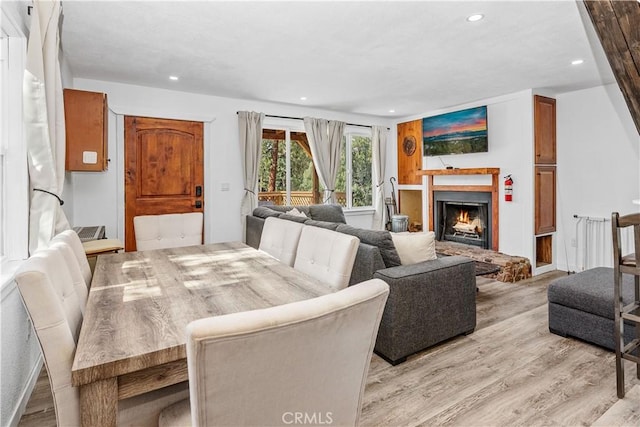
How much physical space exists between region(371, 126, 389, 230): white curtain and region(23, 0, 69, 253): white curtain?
5.10 metres

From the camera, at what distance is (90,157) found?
3.32 meters

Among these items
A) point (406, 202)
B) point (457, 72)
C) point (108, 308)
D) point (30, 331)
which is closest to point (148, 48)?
point (30, 331)

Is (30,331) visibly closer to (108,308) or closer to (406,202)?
(108,308)

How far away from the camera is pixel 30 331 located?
212 centimetres

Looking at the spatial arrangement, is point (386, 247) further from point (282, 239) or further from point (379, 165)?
point (379, 165)

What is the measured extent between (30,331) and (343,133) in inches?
199

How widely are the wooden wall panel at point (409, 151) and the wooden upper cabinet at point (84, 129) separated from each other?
15.9 ft

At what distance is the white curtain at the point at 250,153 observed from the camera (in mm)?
5102

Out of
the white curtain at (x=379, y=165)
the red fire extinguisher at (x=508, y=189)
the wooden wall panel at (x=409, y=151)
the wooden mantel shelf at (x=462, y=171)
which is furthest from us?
the white curtain at (x=379, y=165)

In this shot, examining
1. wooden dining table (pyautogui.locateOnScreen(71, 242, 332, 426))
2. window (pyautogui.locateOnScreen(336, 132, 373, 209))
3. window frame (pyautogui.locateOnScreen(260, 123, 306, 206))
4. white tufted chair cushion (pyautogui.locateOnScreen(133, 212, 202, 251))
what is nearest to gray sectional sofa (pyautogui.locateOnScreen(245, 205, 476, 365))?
wooden dining table (pyautogui.locateOnScreen(71, 242, 332, 426))

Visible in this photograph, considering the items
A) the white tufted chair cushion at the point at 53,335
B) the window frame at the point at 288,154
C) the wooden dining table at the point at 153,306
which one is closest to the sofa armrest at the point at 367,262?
the wooden dining table at the point at 153,306

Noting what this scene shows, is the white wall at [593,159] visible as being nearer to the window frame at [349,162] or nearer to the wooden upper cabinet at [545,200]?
the wooden upper cabinet at [545,200]

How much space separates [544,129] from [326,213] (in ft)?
10.6

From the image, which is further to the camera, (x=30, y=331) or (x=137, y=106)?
(x=137, y=106)
